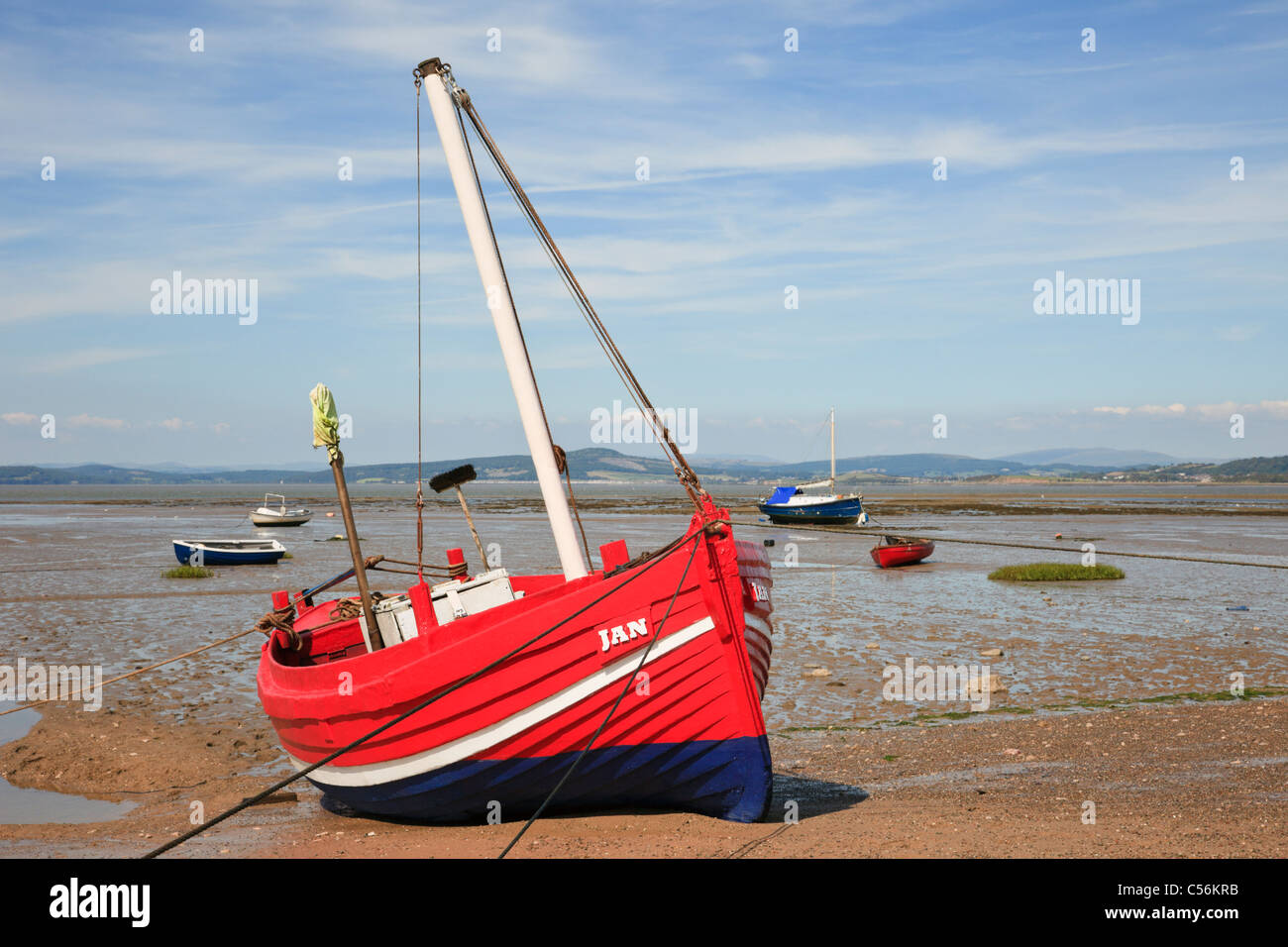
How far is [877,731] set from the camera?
550 inches

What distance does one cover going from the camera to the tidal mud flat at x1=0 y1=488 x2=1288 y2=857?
897cm

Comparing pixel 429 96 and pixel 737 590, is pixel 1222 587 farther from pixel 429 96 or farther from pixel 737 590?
pixel 429 96

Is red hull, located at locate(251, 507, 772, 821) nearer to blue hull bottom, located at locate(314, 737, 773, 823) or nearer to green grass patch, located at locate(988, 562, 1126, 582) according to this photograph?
blue hull bottom, located at locate(314, 737, 773, 823)

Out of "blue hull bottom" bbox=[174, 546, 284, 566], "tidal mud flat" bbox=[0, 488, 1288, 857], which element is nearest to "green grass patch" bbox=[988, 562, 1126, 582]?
"tidal mud flat" bbox=[0, 488, 1288, 857]

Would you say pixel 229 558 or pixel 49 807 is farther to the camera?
pixel 229 558

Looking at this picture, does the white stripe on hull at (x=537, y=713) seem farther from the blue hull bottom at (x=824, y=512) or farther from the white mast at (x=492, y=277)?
the blue hull bottom at (x=824, y=512)

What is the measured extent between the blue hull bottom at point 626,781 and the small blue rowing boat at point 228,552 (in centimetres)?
3131

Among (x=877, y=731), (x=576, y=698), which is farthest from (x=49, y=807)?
(x=877, y=731)

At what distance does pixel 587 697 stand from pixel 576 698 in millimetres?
97

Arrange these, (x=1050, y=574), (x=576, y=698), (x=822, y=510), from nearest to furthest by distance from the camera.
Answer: (x=576, y=698)
(x=1050, y=574)
(x=822, y=510)

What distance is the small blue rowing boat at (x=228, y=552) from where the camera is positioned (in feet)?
122

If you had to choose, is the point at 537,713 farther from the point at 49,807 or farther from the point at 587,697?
the point at 49,807

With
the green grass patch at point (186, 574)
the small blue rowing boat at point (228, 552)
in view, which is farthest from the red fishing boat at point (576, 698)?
the small blue rowing boat at point (228, 552)
